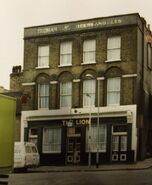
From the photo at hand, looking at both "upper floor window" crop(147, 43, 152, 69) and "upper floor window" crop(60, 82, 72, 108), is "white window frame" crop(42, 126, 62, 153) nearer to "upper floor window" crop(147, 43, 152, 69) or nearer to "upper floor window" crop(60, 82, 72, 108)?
"upper floor window" crop(60, 82, 72, 108)

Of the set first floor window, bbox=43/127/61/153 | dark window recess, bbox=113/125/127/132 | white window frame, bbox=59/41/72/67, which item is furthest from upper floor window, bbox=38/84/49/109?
dark window recess, bbox=113/125/127/132

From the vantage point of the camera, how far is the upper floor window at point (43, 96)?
159ft

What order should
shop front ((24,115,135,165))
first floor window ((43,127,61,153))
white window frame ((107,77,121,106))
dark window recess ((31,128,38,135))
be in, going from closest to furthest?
shop front ((24,115,135,165)), white window frame ((107,77,121,106)), first floor window ((43,127,61,153)), dark window recess ((31,128,38,135))

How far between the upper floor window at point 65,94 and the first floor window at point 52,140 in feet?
7.10

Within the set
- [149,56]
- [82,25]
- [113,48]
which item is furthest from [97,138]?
[82,25]

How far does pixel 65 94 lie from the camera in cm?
4741

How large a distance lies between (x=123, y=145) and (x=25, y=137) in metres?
9.17

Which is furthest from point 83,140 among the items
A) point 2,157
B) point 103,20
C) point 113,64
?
point 2,157

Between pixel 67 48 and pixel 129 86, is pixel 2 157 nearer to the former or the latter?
pixel 129 86

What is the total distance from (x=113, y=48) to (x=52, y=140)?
922cm

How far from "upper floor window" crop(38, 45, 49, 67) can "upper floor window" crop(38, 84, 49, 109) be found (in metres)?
1.88

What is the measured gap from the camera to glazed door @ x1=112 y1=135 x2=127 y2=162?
43.7 meters

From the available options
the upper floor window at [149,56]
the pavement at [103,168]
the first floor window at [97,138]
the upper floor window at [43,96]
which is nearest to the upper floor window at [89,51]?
the upper floor window at [43,96]

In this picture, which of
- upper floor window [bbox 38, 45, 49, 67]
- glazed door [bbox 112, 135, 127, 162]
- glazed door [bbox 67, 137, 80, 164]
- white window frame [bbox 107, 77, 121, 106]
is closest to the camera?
glazed door [bbox 112, 135, 127, 162]
